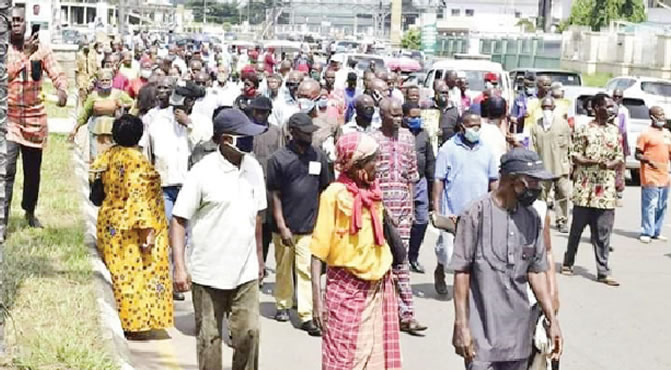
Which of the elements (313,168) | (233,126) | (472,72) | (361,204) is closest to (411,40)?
(472,72)

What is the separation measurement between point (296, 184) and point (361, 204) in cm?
291

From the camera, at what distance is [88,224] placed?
42.8ft

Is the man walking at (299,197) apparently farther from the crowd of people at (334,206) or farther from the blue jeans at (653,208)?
the blue jeans at (653,208)

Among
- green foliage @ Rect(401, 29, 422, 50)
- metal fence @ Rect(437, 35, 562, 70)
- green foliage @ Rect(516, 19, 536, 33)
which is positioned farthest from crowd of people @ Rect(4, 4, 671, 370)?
green foliage @ Rect(516, 19, 536, 33)

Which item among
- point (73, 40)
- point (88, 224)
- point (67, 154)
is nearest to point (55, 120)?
point (67, 154)

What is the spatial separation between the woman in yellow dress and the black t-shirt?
1.02 metres

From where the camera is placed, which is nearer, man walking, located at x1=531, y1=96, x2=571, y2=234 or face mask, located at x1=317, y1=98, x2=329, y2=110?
face mask, located at x1=317, y1=98, x2=329, y2=110

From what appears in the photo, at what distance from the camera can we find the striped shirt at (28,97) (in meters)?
11.2

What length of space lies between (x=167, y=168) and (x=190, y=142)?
500 millimetres

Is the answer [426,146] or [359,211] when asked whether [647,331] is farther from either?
[359,211]

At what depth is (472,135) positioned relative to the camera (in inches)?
A: 405

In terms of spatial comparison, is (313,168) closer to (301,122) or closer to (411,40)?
(301,122)

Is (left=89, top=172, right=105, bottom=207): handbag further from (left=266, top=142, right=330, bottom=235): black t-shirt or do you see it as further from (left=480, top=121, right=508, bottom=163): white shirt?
(left=480, top=121, right=508, bottom=163): white shirt

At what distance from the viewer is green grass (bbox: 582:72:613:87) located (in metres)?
49.5
